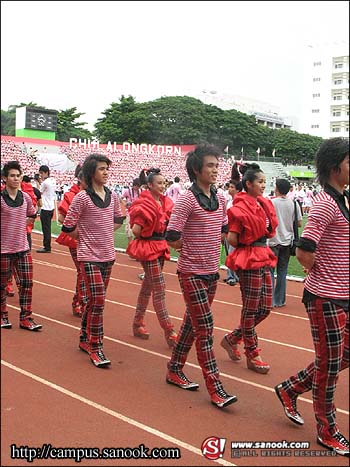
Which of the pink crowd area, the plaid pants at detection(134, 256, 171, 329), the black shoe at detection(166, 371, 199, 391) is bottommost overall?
the black shoe at detection(166, 371, 199, 391)

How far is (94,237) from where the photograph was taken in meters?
4.77

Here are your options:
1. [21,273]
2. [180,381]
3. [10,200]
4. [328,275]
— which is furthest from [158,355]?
[328,275]

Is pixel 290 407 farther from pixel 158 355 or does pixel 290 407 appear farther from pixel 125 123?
pixel 125 123

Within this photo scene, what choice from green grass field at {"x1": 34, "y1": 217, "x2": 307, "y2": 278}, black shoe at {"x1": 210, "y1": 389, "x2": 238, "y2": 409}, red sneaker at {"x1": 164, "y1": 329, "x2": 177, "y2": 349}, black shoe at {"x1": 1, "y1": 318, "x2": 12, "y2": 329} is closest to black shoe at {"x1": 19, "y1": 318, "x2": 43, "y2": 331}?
black shoe at {"x1": 1, "y1": 318, "x2": 12, "y2": 329}

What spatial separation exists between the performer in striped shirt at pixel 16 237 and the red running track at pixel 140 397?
34cm

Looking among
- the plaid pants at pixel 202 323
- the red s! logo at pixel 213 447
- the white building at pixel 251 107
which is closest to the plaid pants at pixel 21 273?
the plaid pants at pixel 202 323

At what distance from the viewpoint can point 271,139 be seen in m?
68.4

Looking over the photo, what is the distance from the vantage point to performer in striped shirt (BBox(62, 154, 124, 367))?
472cm

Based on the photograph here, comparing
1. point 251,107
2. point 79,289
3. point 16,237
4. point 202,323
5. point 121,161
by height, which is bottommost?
point 79,289

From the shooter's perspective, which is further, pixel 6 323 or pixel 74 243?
pixel 74 243

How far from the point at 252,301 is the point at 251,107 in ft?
319

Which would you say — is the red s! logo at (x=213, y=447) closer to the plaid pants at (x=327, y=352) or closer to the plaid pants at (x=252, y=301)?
the plaid pants at (x=327, y=352)

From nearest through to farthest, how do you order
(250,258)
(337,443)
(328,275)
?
(328,275) < (337,443) < (250,258)

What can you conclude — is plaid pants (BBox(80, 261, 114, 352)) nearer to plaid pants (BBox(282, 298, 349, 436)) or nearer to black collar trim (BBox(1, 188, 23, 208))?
black collar trim (BBox(1, 188, 23, 208))
